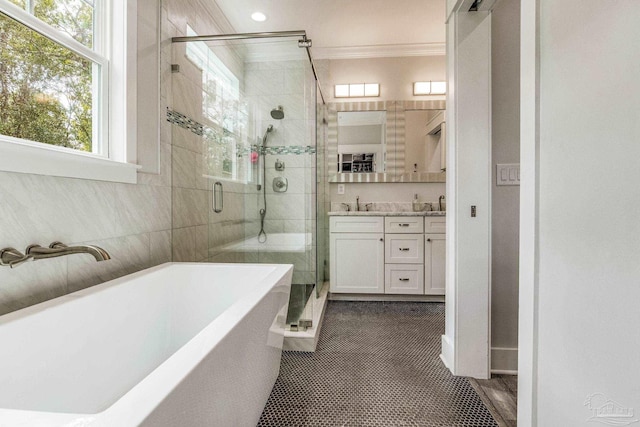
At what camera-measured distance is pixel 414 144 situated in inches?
135

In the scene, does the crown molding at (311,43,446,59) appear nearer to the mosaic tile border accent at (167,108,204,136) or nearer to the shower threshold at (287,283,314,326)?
the mosaic tile border accent at (167,108,204,136)

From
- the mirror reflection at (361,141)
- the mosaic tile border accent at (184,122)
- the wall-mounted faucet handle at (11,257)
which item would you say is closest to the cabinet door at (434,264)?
the mirror reflection at (361,141)

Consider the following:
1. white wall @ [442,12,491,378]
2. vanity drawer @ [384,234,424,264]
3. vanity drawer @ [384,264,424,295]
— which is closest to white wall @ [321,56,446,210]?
vanity drawer @ [384,234,424,264]

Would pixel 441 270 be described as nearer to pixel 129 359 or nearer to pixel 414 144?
pixel 414 144

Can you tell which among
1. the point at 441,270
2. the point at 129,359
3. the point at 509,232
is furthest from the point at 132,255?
the point at 441,270

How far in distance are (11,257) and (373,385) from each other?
1.64 meters

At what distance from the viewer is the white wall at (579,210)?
637mm

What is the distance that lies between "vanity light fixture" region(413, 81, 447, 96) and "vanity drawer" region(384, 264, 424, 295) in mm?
1921

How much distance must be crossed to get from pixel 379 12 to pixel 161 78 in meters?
1.95

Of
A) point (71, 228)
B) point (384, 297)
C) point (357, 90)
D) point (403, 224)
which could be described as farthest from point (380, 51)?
point (71, 228)

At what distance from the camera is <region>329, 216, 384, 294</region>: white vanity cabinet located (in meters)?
3.07

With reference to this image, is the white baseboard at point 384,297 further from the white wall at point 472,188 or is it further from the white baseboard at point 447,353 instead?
the white wall at point 472,188

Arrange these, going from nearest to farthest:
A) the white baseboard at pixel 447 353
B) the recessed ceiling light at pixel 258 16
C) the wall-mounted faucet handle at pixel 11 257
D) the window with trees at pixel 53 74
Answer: the wall-mounted faucet handle at pixel 11 257
the window with trees at pixel 53 74
the white baseboard at pixel 447 353
the recessed ceiling light at pixel 258 16

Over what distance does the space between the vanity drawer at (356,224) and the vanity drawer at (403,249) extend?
5.4 inches
